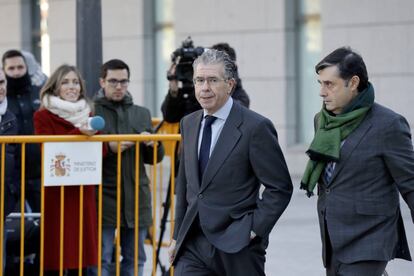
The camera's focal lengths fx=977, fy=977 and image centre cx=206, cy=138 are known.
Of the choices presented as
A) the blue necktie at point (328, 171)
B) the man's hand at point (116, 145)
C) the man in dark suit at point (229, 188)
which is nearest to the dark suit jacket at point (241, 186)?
the man in dark suit at point (229, 188)

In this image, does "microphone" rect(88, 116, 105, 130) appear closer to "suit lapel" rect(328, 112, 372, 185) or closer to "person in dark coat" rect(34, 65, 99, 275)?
"person in dark coat" rect(34, 65, 99, 275)

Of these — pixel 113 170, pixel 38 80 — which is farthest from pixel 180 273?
pixel 38 80

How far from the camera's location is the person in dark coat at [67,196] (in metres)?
6.53

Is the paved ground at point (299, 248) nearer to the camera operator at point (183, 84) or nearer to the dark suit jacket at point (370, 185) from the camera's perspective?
the camera operator at point (183, 84)

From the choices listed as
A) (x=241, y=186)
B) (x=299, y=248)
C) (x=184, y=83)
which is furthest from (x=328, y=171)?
(x=299, y=248)

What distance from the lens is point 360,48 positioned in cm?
1369

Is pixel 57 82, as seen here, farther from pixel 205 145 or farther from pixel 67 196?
pixel 205 145

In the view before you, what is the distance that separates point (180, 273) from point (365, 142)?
113 centimetres

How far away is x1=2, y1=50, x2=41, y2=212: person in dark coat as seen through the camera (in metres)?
7.37

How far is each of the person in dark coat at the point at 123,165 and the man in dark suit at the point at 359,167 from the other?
2.26m

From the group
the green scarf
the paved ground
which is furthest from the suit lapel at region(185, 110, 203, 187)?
the paved ground

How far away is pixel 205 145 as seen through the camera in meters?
4.94

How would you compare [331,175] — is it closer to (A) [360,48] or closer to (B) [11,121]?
(B) [11,121]

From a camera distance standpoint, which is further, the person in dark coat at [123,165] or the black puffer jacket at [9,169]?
the person in dark coat at [123,165]
